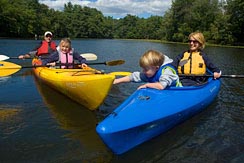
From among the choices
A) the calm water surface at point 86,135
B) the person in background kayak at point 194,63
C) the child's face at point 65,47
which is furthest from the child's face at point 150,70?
the child's face at point 65,47

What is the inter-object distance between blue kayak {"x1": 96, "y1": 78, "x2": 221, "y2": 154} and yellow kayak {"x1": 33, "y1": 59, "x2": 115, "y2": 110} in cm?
122

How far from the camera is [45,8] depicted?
A: 85.5m

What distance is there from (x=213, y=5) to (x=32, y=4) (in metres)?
53.6

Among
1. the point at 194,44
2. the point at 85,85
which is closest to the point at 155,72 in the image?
the point at 85,85

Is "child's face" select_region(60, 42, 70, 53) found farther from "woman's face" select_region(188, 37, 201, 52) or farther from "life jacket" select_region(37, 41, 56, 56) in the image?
"woman's face" select_region(188, 37, 201, 52)

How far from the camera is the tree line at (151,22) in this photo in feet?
138

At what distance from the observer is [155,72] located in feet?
13.2

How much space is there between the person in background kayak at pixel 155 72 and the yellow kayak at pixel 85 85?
846 mm

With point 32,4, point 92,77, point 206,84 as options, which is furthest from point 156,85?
point 32,4

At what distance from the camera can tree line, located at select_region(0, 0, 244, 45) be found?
41938 mm

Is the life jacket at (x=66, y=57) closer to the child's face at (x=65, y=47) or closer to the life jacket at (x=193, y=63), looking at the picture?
the child's face at (x=65, y=47)

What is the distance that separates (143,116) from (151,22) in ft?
329

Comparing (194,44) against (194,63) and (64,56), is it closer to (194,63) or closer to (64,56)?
(194,63)

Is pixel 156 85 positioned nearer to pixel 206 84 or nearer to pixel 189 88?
pixel 189 88
